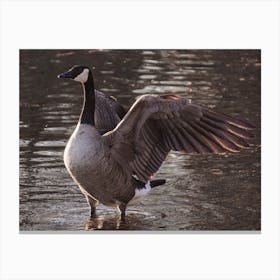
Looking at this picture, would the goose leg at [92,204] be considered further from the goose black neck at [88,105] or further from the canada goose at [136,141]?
the goose black neck at [88,105]

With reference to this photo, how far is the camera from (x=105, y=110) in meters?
13.3

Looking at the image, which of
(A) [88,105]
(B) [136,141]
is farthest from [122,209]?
(A) [88,105]

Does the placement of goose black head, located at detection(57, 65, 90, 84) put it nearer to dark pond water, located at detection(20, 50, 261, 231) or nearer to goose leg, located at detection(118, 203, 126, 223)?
dark pond water, located at detection(20, 50, 261, 231)

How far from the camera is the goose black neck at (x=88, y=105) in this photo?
40.9 feet

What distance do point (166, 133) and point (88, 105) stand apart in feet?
2.83

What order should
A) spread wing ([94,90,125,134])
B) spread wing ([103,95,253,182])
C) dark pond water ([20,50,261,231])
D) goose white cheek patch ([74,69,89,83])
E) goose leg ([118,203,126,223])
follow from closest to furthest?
spread wing ([103,95,253,182]), goose white cheek patch ([74,69,89,83]), dark pond water ([20,50,261,231]), goose leg ([118,203,126,223]), spread wing ([94,90,125,134])

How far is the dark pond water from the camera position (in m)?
12.9

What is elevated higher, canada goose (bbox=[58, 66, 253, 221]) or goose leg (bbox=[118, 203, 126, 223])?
canada goose (bbox=[58, 66, 253, 221])

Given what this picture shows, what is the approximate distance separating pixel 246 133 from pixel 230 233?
3.54 ft

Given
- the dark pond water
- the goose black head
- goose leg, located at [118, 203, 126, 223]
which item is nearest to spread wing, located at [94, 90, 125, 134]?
the dark pond water

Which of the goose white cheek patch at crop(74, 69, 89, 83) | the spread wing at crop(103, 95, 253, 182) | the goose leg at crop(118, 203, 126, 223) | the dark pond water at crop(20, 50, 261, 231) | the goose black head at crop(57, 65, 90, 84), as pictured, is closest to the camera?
the spread wing at crop(103, 95, 253, 182)

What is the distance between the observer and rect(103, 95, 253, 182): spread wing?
1202 cm

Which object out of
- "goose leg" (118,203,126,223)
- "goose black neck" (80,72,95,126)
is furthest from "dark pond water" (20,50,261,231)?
"goose black neck" (80,72,95,126)

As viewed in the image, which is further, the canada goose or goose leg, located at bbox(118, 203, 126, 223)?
goose leg, located at bbox(118, 203, 126, 223)
